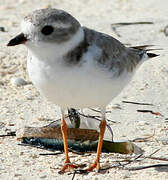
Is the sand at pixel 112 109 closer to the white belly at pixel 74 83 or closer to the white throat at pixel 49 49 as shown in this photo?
the white belly at pixel 74 83

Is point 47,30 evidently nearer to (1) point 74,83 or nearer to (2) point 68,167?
(1) point 74,83

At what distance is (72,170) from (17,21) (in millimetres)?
5205

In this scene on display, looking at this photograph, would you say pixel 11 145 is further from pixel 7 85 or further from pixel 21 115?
pixel 7 85

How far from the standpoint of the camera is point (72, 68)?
3793 mm

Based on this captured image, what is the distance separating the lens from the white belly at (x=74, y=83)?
381cm

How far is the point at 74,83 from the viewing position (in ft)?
12.5

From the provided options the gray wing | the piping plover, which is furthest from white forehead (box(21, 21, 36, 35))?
the gray wing

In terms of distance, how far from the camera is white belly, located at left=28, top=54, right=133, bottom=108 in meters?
3.81

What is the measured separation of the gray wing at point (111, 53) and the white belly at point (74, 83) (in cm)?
10

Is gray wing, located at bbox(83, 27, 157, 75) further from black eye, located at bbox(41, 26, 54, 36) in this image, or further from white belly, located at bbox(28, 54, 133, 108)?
black eye, located at bbox(41, 26, 54, 36)

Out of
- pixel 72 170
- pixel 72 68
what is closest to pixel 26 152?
pixel 72 170

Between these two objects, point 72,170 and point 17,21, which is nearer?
point 72,170

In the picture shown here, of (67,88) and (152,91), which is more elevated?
(67,88)

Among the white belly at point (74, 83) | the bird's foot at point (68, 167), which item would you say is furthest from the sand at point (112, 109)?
the white belly at point (74, 83)
